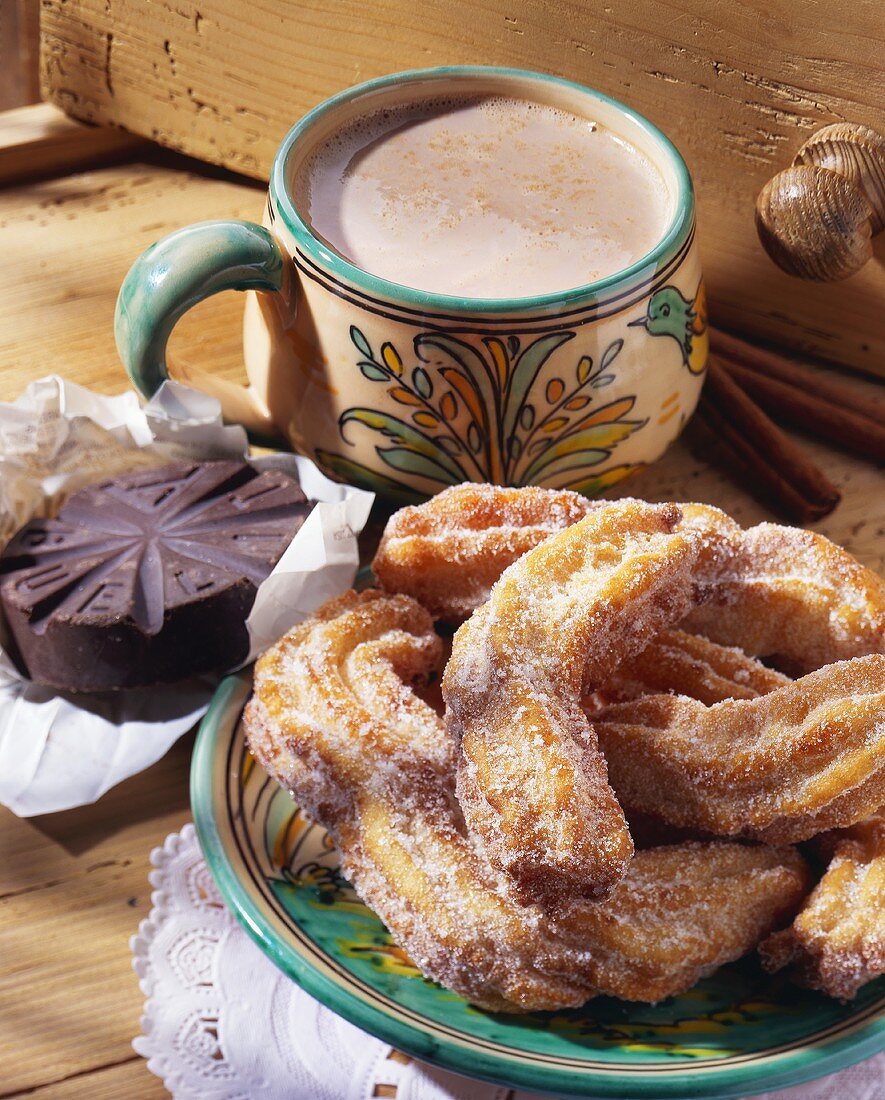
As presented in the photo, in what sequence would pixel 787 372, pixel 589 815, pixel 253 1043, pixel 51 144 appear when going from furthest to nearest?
1. pixel 51 144
2. pixel 787 372
3. pixel 253 1043
4. pixel 589 815

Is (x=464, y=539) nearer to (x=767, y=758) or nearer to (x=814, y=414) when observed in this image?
(x=767, y=758)

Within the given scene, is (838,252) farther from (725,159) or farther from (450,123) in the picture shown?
(450,123)

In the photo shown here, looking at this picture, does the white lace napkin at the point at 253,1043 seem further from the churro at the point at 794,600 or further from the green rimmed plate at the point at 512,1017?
the churro at the point at 794,600

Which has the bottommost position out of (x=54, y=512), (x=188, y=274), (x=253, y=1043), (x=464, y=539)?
(x=253, y=1043)

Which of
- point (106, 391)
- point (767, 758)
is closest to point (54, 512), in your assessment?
point (106, 391)

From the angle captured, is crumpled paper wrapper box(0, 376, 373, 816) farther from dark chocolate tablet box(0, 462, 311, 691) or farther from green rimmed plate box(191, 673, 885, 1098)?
green rimmed plate box(191, 673, 885, 1098)

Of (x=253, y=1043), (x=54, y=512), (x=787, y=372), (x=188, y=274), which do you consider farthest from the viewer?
(x=787, y=372)
